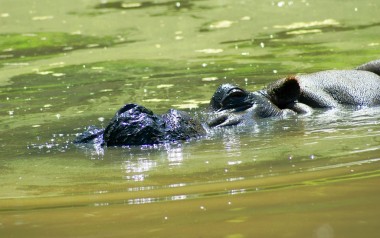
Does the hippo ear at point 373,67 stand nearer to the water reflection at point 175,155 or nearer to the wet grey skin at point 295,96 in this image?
the wet grey skin at point 295,96

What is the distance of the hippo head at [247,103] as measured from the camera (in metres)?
5.63

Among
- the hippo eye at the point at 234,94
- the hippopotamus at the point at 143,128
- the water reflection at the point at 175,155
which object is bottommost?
the water reflection at the point at 175,155

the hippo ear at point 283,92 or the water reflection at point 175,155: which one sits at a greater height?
the hippo ear at point 283,92

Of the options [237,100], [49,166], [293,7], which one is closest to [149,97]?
[237,100]

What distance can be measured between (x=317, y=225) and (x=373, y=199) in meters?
0.39

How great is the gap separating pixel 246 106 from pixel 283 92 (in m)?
0.33

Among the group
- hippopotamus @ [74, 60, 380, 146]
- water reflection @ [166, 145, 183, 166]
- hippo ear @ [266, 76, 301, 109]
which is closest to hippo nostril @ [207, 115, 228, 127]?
hippopotamus @ [74, 60, 380, 146]

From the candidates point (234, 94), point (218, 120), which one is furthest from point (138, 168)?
point (234, 94)

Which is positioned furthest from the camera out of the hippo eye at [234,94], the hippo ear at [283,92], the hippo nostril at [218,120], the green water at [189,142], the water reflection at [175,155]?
the hippo ear at [283,92]

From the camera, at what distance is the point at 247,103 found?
5.80 m

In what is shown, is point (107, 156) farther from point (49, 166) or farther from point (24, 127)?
point (24, 127)

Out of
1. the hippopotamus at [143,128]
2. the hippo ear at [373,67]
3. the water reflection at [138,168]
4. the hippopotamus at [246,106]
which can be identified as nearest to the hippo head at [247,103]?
the hippopotamus at [246,106]

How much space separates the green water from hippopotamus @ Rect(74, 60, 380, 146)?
0.35 ft

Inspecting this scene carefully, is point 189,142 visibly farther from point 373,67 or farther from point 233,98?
point 373,67
